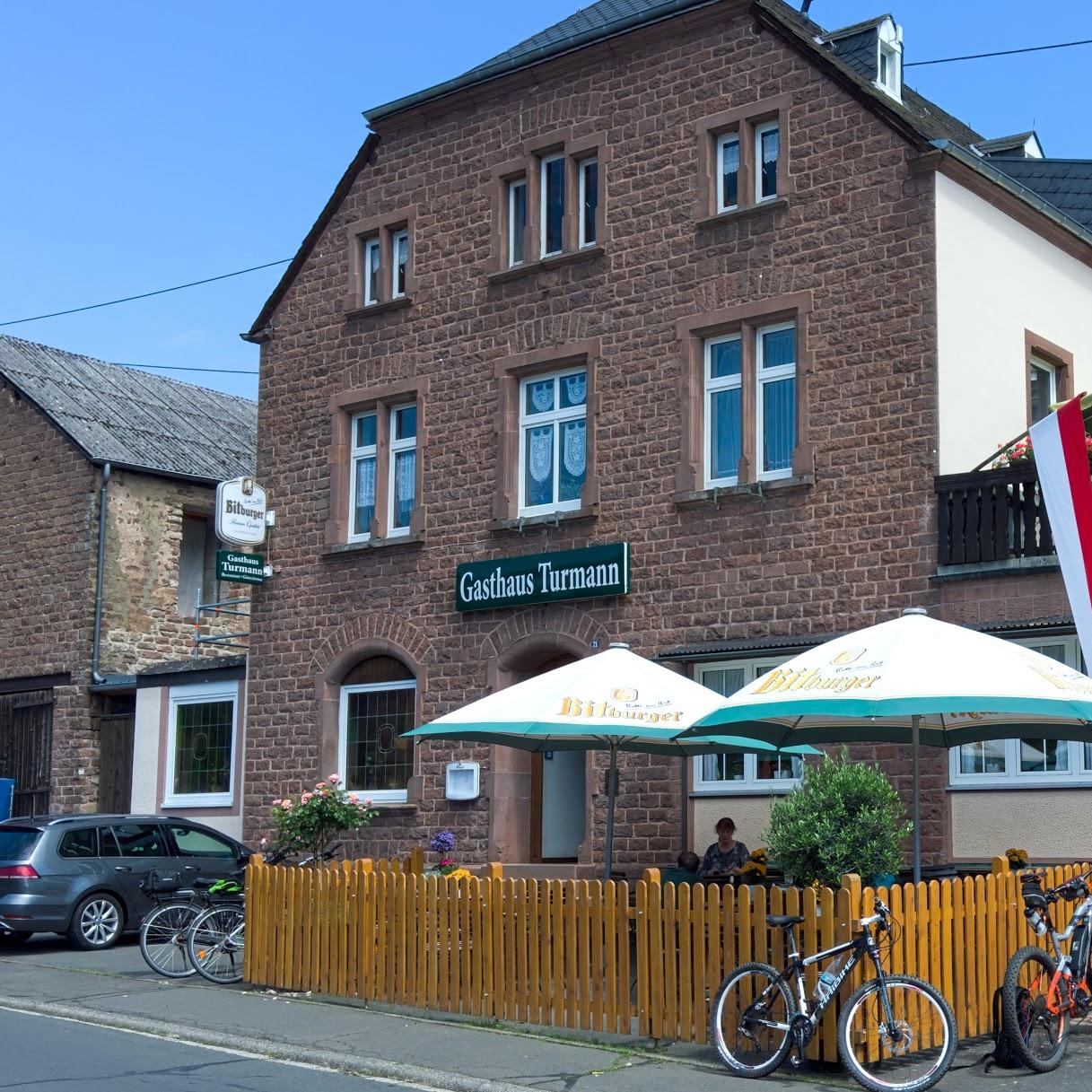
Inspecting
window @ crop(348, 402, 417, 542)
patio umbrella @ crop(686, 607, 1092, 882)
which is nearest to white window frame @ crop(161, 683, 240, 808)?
window @ crop(348, 402, 417, 542)

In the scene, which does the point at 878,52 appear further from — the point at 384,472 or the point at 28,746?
the point at 28,746

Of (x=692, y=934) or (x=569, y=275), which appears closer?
(x=692, y=934)

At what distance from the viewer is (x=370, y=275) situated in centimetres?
2273

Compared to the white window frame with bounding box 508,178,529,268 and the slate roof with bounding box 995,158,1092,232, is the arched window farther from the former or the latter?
the slate roof with bounding box 995,158,1092,232

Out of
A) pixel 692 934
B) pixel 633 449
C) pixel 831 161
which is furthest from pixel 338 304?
pixel 692 934

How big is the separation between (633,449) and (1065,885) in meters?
9.51

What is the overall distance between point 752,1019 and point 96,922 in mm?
9957

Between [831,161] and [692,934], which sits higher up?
[831,161]

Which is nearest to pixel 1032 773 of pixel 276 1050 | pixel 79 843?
pixel 276 1050

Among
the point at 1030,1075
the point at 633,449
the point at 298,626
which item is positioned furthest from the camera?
the point at 298,626

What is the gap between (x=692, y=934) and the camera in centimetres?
1045

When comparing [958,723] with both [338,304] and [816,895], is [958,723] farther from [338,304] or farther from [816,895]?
[338,304]

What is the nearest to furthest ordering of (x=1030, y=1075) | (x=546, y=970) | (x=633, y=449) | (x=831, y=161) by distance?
(x=1030, y=1075), (x=546, y=970), (x=831, y=161), (x=633, y=449)

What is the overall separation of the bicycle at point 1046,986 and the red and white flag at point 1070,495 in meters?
1.54
